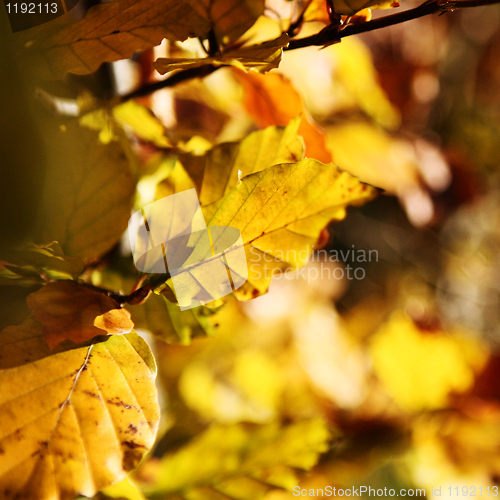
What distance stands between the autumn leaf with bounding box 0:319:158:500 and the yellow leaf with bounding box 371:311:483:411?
645mm

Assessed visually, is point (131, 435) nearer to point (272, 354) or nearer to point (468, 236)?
point (272, 354)

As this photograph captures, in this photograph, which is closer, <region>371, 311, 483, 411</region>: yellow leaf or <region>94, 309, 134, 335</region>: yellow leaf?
<region>94, 309, 134, 335</region>: yellow leaf

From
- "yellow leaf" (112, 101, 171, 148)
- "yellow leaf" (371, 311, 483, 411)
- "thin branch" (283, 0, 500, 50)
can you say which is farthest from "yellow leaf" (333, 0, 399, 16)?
"yellow leaf" (371, 311, 483, 411)

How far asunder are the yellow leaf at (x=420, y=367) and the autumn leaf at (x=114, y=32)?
72cm

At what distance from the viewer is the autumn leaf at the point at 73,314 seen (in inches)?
9.1

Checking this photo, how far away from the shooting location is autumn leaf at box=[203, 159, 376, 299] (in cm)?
24

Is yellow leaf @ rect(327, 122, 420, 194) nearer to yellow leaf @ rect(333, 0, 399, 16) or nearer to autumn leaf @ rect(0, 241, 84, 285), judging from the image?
yellow leaf @ rect(333, 0, 399, 16)

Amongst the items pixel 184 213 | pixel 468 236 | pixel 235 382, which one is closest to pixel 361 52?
pixel 184 213

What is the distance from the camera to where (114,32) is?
0.26 m

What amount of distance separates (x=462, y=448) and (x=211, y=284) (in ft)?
2.42

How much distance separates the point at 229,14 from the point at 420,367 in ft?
2.51

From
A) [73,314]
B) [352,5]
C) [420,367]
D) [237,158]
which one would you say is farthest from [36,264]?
[420,367]

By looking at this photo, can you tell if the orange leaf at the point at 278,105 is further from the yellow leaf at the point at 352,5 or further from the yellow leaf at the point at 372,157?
the yellow leaf at the point at 372,157

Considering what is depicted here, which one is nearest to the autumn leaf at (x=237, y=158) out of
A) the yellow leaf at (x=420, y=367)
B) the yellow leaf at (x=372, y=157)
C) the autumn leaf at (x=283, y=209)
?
the autumn leaf at (x=283, y=209)
